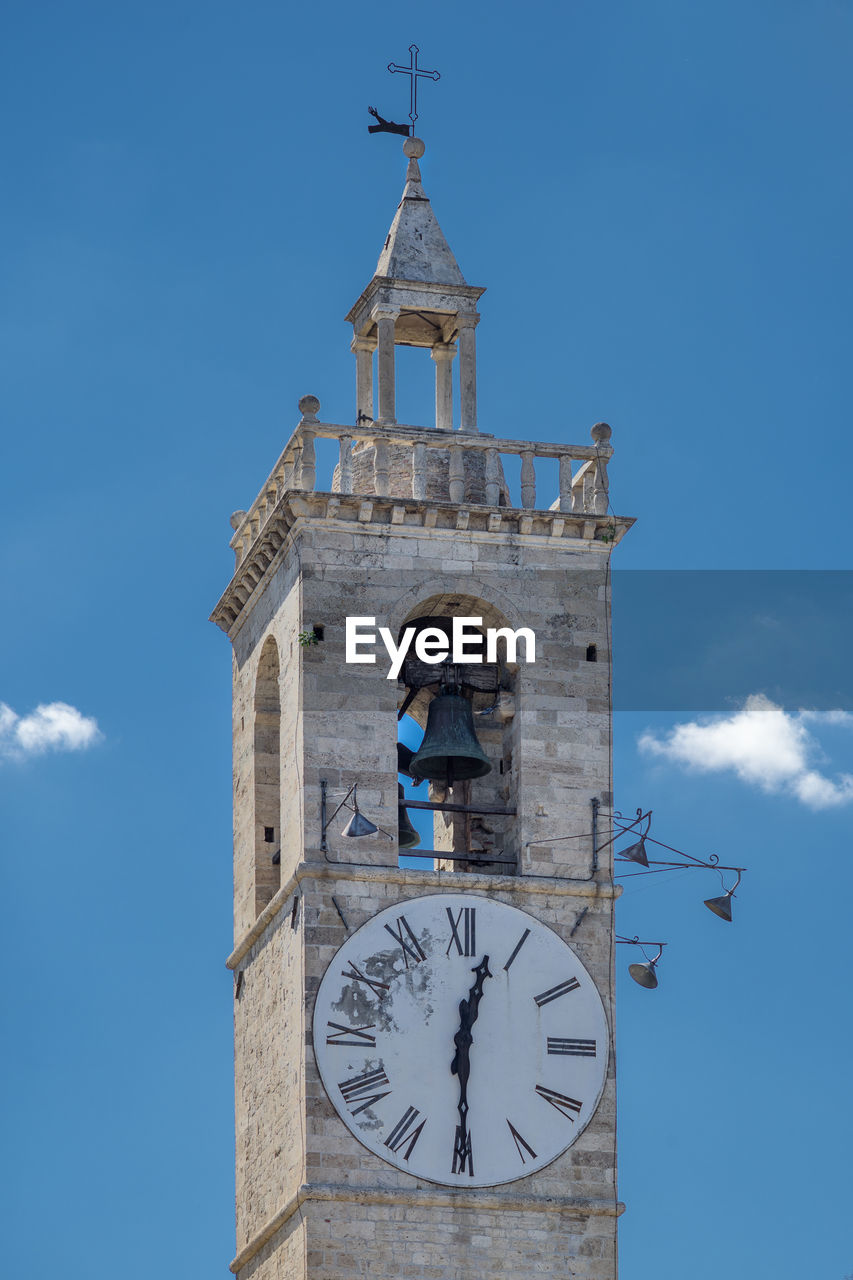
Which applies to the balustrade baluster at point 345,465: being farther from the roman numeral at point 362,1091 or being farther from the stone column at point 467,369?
the roman numeral at point 362,1091

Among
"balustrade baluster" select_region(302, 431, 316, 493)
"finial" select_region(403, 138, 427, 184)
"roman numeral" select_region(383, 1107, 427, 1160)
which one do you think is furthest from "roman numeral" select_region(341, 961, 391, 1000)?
"finial" select_region(403, 138, 427, 184)

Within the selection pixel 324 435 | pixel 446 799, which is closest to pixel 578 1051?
pixel 446 799

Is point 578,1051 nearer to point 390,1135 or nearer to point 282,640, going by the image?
point 390,1135

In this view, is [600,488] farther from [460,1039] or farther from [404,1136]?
[404,1136]

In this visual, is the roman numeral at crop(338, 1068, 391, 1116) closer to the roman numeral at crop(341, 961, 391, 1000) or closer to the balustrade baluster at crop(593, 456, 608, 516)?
the roman numeral at crop(341, 961, 391, 1000)

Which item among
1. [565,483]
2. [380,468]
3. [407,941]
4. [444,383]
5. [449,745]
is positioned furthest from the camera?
[444,383]

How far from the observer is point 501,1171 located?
145 ft

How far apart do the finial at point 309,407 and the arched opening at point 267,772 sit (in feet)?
8.67

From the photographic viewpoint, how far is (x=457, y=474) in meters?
46.9

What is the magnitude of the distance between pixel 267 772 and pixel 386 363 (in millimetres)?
4867

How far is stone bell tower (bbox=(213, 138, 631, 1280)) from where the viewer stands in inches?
1736

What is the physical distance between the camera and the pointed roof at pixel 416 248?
48.8m

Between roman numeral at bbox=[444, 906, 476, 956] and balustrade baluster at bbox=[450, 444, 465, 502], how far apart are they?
15.5ft

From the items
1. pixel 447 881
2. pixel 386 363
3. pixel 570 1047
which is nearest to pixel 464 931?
pixel 447 881
